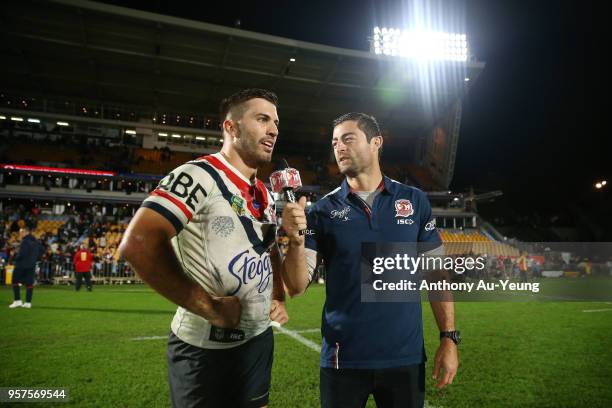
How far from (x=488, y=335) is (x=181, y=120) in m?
34.8

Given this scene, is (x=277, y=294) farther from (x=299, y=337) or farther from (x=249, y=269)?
(x=299, y=337)

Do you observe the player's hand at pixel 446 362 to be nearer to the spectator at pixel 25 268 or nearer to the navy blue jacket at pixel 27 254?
the spectator at pixel 25 268

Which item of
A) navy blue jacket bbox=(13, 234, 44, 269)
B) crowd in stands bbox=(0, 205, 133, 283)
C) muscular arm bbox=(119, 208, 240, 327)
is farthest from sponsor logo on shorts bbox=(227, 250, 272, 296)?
crowd in stands bbox=(0, 205, 133, 283)

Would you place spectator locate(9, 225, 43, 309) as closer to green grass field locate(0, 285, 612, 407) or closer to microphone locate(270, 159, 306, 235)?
green grass field locate(0, 285, 612, 407)

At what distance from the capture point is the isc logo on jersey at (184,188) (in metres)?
1.77

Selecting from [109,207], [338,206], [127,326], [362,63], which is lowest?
[127,326]

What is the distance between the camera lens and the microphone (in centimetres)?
226

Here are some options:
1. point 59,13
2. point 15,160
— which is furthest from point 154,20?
point 15,160

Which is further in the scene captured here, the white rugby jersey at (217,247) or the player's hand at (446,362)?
the player's hand at (446,362)

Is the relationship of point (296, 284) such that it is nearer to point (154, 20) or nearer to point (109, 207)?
point (154, 20)

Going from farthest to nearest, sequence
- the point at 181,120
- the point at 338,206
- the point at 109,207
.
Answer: the point at 181,120 → the point at 109,207 → the point at 338,206

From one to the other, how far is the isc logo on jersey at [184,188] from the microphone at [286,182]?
0.53 meters

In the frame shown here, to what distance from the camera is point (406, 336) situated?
235 cm

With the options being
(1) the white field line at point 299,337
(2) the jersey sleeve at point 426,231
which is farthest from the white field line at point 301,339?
(2) the jersey sleeve at point 426,231
